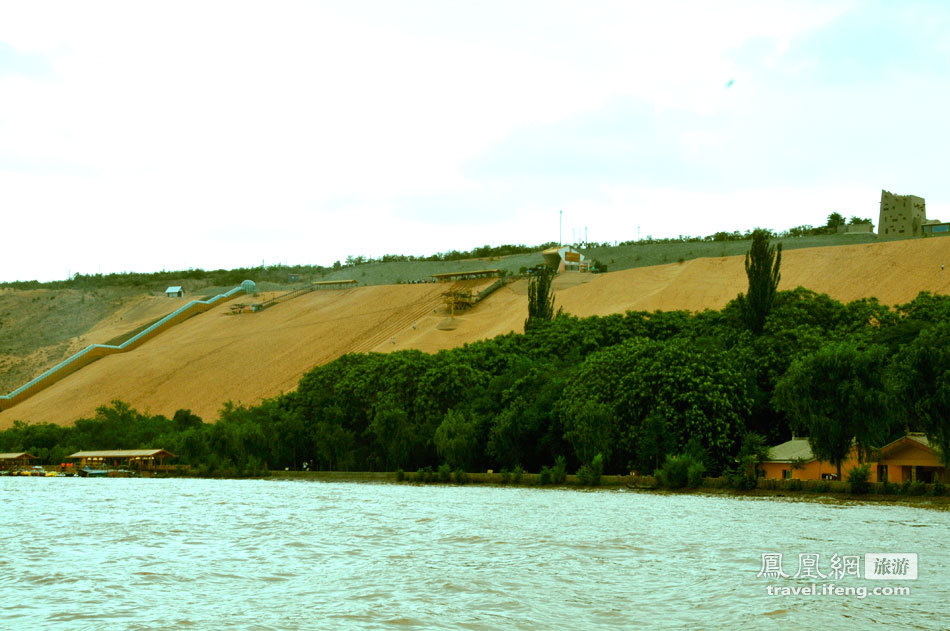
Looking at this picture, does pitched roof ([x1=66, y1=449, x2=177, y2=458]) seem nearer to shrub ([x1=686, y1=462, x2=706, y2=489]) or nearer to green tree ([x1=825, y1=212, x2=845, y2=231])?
shrub ([x1=686, y1=462, x2=706, y2=489])

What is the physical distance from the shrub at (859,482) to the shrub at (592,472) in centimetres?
1175

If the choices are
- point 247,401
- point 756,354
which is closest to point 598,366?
point 756,354

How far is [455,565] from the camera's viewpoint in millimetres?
19859

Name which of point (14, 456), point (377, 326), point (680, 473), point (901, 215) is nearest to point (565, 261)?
point (377, 326)

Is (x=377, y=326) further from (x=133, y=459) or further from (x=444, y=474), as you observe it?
(x=444, y=474)

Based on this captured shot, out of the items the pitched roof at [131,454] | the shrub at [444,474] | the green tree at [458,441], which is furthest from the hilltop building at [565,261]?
the shrub at [444,474]

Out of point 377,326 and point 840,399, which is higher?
point 377,326

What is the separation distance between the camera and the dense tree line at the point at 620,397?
4038 cm

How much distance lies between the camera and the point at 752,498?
131ft

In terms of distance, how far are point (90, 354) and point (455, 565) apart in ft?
330

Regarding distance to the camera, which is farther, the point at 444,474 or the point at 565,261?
the point at 565,261

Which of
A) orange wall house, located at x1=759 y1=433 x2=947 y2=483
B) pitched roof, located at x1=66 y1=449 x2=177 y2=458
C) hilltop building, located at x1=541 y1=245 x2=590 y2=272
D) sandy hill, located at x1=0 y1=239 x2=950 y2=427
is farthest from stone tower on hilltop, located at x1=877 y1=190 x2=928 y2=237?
pitched roof, located at x1=66 y1=449 x2=177 y2=458

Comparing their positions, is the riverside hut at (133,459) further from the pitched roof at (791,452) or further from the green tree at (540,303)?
the pitched roof at (791,452)

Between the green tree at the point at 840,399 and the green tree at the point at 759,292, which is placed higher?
the green tree at the point at 759,292
